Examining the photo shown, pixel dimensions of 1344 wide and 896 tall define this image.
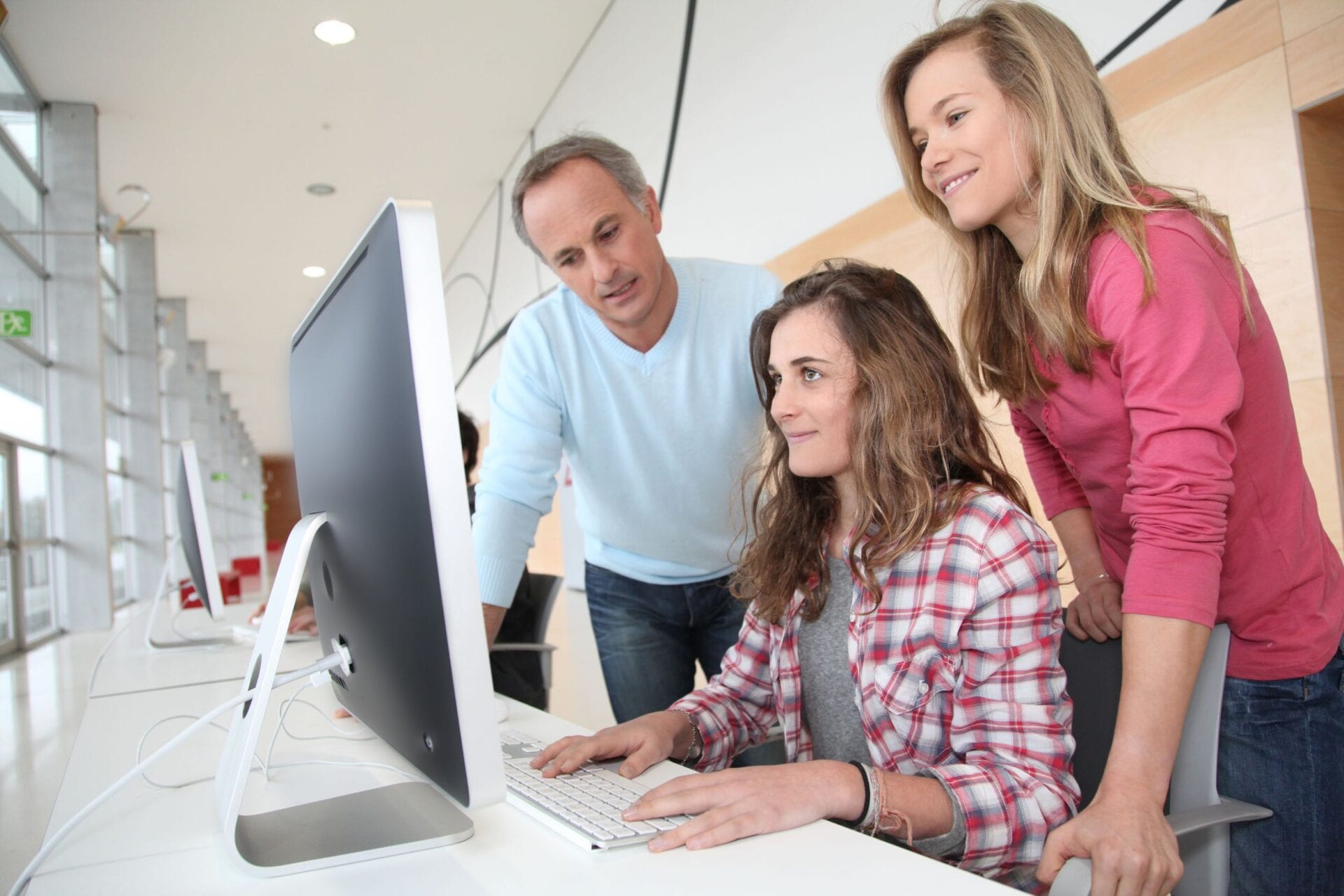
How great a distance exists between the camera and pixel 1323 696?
952 mm

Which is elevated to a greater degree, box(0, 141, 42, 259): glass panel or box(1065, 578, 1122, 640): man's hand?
box(0, 141, 42, 259): glass panel

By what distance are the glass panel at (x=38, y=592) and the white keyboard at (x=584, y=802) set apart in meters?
5.15

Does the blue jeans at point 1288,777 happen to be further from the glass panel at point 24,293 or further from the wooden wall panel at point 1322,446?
the glass panel at point 24,293

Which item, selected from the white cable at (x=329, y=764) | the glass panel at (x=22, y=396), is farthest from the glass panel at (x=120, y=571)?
the white cable at (x=329, y=764)

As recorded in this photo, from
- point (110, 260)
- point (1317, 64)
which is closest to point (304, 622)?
point (1317, 64)

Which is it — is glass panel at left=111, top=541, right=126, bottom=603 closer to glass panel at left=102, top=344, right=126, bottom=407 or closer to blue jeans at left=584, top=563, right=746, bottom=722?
glass panel at left=102, top=344, right=126, bottom=407

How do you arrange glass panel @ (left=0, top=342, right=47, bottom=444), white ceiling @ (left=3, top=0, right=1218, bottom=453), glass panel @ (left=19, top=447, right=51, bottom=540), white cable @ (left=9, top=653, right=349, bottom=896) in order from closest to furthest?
white cable @ (left=9, top=653, right=349, bottom=896)
white ceiling @ (left=3, top=0, right=1218, bottom=453)
glass panel @ (left=0, top=342, right=47, bottom=444)
glass panel @ (left=19, top=447, right=51, bottom=540)

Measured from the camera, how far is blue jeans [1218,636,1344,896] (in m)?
0.92

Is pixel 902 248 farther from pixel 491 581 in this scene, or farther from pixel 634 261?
pixel 491 581

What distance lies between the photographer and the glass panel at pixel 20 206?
506 centimetres

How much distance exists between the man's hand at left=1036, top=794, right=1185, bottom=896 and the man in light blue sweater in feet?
2.81

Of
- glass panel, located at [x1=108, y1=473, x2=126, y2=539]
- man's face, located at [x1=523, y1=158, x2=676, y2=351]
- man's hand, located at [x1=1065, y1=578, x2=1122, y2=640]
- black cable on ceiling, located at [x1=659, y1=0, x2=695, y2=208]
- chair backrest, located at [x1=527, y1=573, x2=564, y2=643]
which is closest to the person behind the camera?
man's hand, located at [x1=1065, y1=578, x2=1122, y2=640]

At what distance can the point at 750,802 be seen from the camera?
29.0 inches

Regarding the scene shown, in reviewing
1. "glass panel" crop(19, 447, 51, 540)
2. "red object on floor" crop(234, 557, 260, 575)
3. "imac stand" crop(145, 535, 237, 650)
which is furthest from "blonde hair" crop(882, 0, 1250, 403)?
"red object on floor" crop(234, 557, 260, 575)
